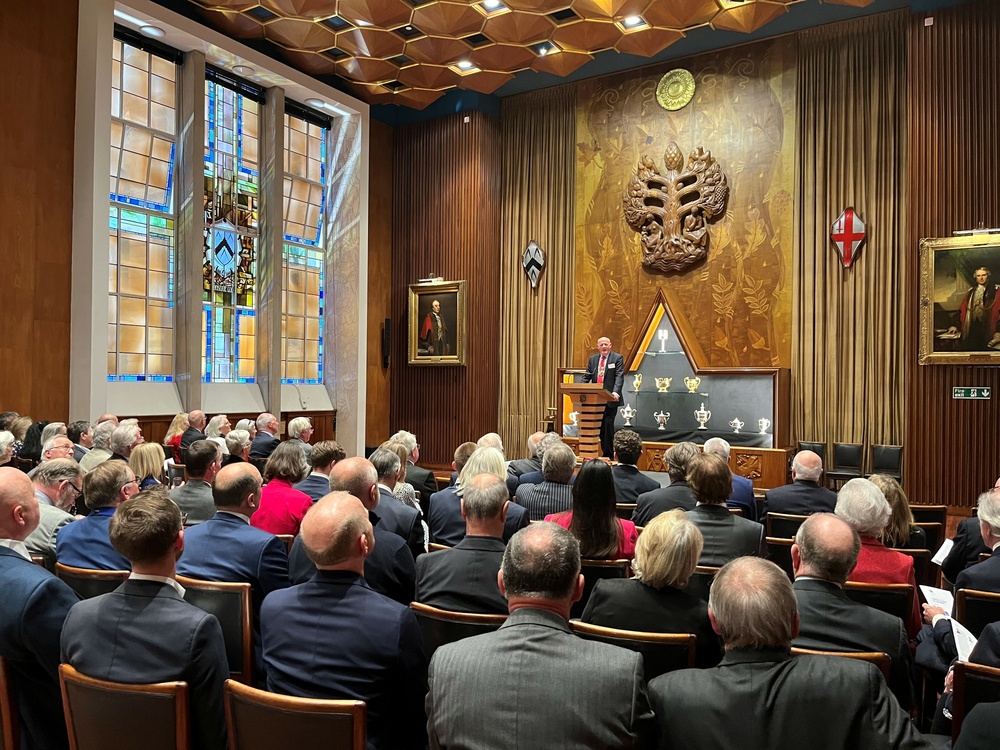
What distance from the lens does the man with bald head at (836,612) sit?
243 cm

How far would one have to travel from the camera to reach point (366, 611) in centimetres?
227

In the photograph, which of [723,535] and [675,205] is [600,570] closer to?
[723,535]

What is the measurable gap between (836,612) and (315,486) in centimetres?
328

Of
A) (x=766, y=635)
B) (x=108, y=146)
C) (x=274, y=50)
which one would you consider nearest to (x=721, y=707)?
(x=766, y=635)

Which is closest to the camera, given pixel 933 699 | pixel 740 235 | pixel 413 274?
pixel 933 699

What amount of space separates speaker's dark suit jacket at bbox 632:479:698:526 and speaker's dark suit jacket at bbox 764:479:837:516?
84cm

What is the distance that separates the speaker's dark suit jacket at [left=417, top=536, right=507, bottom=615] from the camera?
2.95 m

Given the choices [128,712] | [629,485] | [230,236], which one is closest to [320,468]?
[629,485]

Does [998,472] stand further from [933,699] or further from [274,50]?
[274,50]

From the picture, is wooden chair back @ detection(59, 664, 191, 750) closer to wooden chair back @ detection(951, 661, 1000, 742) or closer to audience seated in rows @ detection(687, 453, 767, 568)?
wooden chair back @ detection(951, 661, 1000, 742)

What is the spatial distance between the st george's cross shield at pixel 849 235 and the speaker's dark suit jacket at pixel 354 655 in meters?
9.83

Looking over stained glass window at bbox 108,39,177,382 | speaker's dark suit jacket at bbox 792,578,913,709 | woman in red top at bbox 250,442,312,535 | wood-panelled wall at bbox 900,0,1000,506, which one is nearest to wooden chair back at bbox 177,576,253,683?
woman in red top at bbox 250,442,312,535

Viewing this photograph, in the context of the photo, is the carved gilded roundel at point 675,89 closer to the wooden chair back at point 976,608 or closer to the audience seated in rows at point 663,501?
the audience seated in rows at point 663,501

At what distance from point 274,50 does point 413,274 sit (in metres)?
4.35
